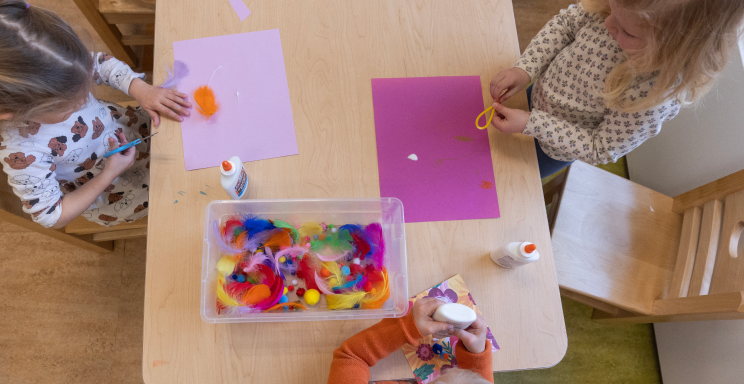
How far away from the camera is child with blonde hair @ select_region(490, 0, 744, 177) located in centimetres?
73

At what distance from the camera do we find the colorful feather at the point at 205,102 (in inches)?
37.4

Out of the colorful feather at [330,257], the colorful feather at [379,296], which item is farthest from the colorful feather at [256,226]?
the colorful feather at [379,296]

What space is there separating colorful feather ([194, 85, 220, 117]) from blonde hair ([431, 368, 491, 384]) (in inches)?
29.7

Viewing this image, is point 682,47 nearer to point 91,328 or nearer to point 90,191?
point 90,191

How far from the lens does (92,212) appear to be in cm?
113

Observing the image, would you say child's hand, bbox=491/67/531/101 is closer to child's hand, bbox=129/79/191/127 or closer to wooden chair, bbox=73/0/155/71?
child's hand, bbox=129/79/191/127

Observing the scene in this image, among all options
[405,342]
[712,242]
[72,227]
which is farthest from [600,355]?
[72,227]

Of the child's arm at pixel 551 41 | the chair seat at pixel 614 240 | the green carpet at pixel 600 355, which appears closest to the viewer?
the child's arm at pixel 551 41

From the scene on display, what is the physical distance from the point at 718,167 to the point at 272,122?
147 centimetres

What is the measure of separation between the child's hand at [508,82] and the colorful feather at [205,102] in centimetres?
67

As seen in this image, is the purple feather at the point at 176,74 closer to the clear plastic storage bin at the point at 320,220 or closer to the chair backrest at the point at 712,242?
the clear plastic storage bin at the point at 320,220

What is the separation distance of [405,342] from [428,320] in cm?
7

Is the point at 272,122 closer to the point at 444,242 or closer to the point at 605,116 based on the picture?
the point at 444,242

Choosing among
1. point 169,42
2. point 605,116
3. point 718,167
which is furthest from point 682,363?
point 169,42
